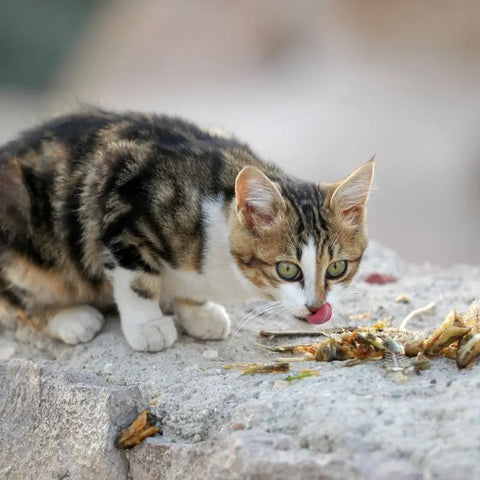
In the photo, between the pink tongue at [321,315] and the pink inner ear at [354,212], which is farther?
the pink inner ear at [354,212]

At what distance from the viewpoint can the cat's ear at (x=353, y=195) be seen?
2.84 m

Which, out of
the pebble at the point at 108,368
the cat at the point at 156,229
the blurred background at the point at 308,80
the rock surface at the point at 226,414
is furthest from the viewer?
the blurred background at the point at 308,80

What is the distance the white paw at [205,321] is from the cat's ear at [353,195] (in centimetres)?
66

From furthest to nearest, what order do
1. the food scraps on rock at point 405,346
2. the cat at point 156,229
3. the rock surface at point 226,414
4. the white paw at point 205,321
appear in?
the white paw at point 205,321
the cat at point 156,229
the food scraps on rock at point 405,346
the rock surface at point 226,414

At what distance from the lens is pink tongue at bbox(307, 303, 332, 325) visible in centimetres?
272

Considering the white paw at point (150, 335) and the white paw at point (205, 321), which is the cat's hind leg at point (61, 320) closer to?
the white paw at point (150, 335)

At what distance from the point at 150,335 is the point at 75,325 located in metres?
0.37

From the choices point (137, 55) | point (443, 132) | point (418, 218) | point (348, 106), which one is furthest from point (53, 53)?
point (418, 218)

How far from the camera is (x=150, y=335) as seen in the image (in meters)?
3.03

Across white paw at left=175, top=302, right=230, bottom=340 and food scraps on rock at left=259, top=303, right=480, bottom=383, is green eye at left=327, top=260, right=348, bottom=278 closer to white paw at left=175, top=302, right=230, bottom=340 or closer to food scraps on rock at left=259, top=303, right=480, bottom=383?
food scraps on rock at left=259, top=303, right=480, bottom=383

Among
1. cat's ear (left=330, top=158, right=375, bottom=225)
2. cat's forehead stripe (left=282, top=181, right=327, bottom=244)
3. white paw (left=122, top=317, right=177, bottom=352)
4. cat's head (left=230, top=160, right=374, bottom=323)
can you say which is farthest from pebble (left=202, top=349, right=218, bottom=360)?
cat's ear (left=330, top=158, right=375, bottom=225)

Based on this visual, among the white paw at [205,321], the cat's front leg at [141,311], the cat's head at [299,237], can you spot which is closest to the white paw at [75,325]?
the cat's front leg at [141,311]

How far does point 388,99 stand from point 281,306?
791 cm

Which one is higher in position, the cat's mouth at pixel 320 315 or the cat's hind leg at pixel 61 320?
the cat's mouth at pixel 320 315
